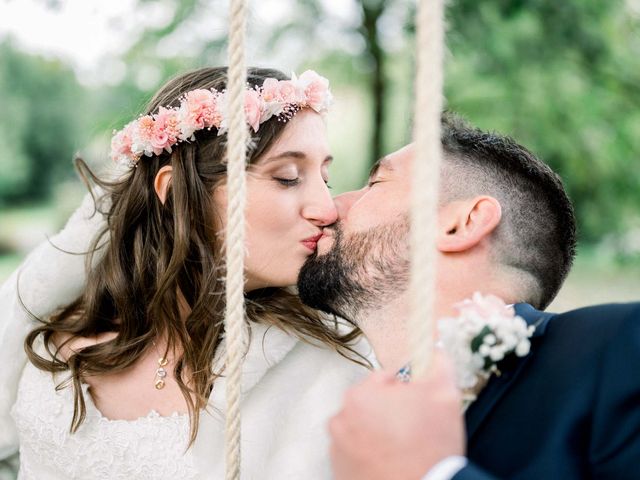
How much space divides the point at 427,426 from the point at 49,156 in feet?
48.0

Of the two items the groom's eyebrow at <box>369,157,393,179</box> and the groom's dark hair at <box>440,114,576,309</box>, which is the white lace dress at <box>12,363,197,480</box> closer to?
the groom's eyebrow at <box>369,157,393,179</box>

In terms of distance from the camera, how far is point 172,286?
2082 mm

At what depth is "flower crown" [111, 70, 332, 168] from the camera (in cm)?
200

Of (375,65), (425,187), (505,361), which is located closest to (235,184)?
(425,187)

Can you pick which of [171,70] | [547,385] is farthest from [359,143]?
[547,385]

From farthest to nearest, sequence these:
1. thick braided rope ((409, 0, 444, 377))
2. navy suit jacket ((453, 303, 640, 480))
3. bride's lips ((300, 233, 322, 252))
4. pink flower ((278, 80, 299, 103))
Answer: pink flower ((278, 80, 299, 103)) < bride's lips ((300, 233, 322, 252)) < navy suit jacket ((453, 303, 640, 480)) < thick braided rope ((409, 0, 444, 377))

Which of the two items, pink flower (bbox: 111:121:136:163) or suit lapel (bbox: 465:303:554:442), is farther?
pink flower (bbox: 111:121:136:163)

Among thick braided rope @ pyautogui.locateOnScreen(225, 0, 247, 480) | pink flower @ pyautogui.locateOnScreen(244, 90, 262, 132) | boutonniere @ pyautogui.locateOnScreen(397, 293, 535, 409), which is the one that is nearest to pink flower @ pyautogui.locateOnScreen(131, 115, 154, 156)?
pink flower @ pyautogui.locateOnScreen(244, 90, 262, 132)

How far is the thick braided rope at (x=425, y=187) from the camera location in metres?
0.87

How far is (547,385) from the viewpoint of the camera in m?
1.22

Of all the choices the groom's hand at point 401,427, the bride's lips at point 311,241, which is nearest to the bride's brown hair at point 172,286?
the bride's lips at point 311,241

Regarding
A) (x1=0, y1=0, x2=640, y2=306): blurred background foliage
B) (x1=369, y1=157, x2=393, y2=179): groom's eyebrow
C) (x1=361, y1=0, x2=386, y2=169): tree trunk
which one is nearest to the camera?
(x1=369, y1=157, x2=393, y2=179): groom's eyebrow

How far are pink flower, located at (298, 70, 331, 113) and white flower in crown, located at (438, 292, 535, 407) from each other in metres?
1.00

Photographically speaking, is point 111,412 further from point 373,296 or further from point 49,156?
point 49,156
